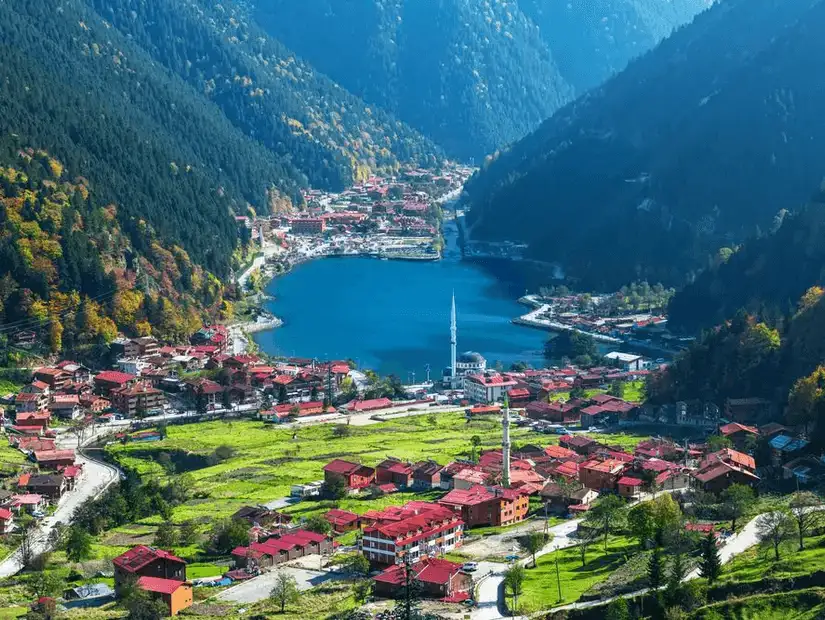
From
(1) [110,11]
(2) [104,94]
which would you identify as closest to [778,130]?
(2) [104,94]

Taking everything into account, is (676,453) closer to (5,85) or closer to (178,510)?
(178,510)

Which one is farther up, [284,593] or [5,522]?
[5,522]

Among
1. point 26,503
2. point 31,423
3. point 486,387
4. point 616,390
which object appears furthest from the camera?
point 486,387

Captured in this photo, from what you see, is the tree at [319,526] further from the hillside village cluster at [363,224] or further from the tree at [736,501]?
the hillside village cluster at [363,224]

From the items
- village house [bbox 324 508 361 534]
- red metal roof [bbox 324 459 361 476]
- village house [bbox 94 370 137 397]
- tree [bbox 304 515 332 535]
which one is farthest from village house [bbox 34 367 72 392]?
A: tree [bbox 304 515 332 535]

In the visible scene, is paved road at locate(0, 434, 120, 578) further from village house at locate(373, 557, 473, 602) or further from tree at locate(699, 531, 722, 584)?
tree at locate(699, 531, 722, 584)

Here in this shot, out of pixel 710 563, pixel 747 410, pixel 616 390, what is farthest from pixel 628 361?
pixel 710 563

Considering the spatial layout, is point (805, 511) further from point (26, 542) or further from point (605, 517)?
A: point (26, 542)

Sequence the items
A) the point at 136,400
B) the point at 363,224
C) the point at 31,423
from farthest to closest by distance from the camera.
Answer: the point at 363,224
the point at 136,400
the point at 31,423
